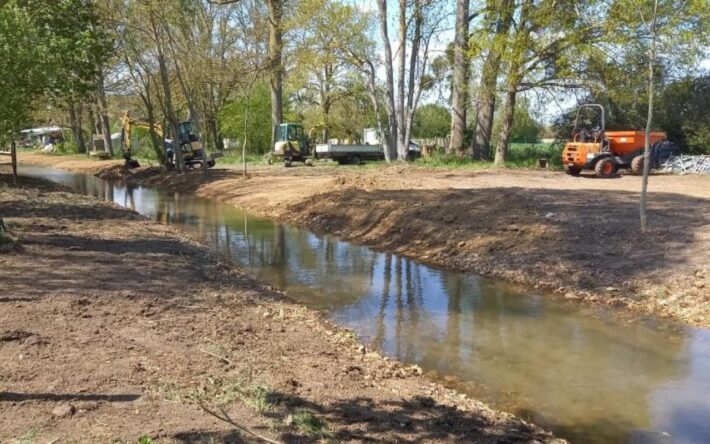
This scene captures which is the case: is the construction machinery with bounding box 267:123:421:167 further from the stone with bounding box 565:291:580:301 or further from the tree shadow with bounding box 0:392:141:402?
the tree shadow with bounding box 0:392:141:402

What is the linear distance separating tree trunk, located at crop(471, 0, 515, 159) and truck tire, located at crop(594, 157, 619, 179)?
6227 mm

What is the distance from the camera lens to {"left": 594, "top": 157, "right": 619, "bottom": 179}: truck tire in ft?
77.9

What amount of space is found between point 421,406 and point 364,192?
14.7 metres

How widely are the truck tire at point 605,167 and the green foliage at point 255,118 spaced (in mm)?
31077

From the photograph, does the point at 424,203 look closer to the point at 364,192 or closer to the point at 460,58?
the point at 364,192

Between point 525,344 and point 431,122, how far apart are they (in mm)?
54506

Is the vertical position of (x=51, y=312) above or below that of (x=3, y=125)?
below

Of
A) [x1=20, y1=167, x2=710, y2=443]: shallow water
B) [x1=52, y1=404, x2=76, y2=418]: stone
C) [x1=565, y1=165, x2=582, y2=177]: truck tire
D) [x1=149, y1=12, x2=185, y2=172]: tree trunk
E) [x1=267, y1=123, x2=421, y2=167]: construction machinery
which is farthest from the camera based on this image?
[x1=267, y1=123, x2=421, y2=167]: construction machinery

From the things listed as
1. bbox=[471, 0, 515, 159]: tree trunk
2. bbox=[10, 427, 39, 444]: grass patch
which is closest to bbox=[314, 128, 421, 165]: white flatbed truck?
bbox=[471, 0, 515, 159]: tree trunk

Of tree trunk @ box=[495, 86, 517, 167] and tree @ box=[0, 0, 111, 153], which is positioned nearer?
tree @ box=[0, 0, 111, 153]

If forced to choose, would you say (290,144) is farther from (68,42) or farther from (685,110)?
(685,110)

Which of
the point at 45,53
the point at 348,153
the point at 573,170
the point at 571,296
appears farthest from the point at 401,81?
the point at 571,296

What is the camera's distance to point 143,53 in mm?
33594

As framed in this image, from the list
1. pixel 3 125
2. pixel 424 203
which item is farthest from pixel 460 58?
pixel 3 125
